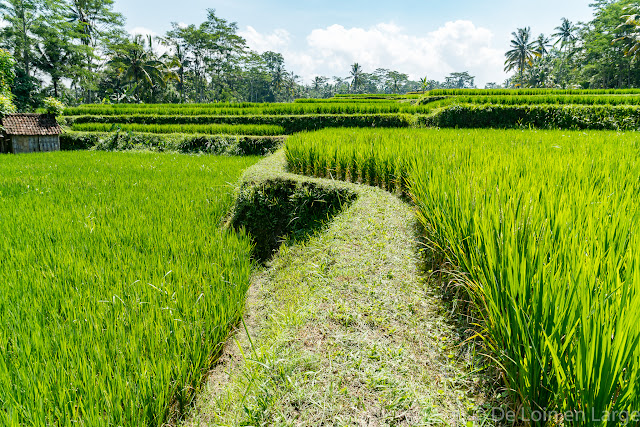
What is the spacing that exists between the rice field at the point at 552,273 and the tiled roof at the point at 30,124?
1409cm

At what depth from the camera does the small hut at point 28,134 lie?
11.0 metres

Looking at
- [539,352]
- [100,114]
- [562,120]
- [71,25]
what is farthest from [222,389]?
[71,25]

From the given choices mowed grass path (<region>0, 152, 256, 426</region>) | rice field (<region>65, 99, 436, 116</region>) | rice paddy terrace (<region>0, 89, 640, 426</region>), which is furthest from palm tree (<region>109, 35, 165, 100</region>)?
mowed grass path (<region>0, 152, 256, 426</region>)

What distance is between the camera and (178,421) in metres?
1.58

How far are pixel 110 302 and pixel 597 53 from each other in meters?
42.4

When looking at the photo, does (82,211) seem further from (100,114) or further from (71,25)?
(71,25)

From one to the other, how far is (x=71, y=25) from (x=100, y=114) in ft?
56.7

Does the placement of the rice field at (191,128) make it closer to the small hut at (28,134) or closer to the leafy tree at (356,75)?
the small hut at (28,134)

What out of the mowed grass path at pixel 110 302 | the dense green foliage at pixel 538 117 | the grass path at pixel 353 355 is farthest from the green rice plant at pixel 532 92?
the grass path at pixel 353 355

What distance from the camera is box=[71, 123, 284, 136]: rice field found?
11.2 m

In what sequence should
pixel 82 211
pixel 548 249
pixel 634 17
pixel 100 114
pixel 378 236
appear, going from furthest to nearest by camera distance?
pixel 634 17
pixel 100 114
pixel 82 211
pixel 378 236
pixel 548 249

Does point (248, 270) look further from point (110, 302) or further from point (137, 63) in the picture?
point (137, 63)

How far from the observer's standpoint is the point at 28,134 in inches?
435

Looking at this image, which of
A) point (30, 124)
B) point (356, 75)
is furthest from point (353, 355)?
point (356, 75)
